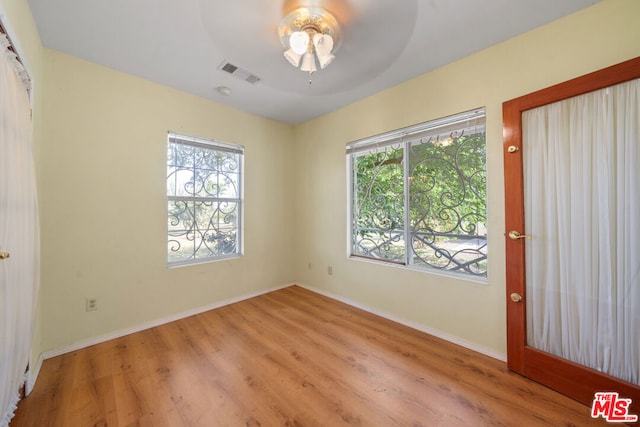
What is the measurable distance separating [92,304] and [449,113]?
3.82 metres

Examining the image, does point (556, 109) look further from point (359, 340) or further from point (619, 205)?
point (359, 340)

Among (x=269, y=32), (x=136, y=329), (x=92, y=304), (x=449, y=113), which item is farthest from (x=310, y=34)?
(x=136, y=329)

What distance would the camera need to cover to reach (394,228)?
2.86 m

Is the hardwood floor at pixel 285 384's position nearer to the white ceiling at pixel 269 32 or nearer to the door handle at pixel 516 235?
the door handle at pixel 516 235

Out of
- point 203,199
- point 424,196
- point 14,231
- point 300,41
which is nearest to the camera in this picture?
point 14,231

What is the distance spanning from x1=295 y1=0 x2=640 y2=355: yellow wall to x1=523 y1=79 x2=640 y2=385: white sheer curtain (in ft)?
0.83

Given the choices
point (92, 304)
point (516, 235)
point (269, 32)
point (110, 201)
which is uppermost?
point (269, 32)

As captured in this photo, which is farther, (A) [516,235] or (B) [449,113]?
(B) [449,113]

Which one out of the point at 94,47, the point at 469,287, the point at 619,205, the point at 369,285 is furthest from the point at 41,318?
the point at 619,205

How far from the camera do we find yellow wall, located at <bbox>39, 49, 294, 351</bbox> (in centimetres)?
206

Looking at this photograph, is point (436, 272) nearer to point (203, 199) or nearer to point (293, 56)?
point (293, 56)

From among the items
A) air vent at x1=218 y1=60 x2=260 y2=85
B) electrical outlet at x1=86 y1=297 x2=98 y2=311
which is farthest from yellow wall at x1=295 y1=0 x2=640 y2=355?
electrical outlet at x1=86 y1=297 x2=98 y2=311

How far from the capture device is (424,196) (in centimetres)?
257

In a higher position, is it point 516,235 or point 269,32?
point 269,32
